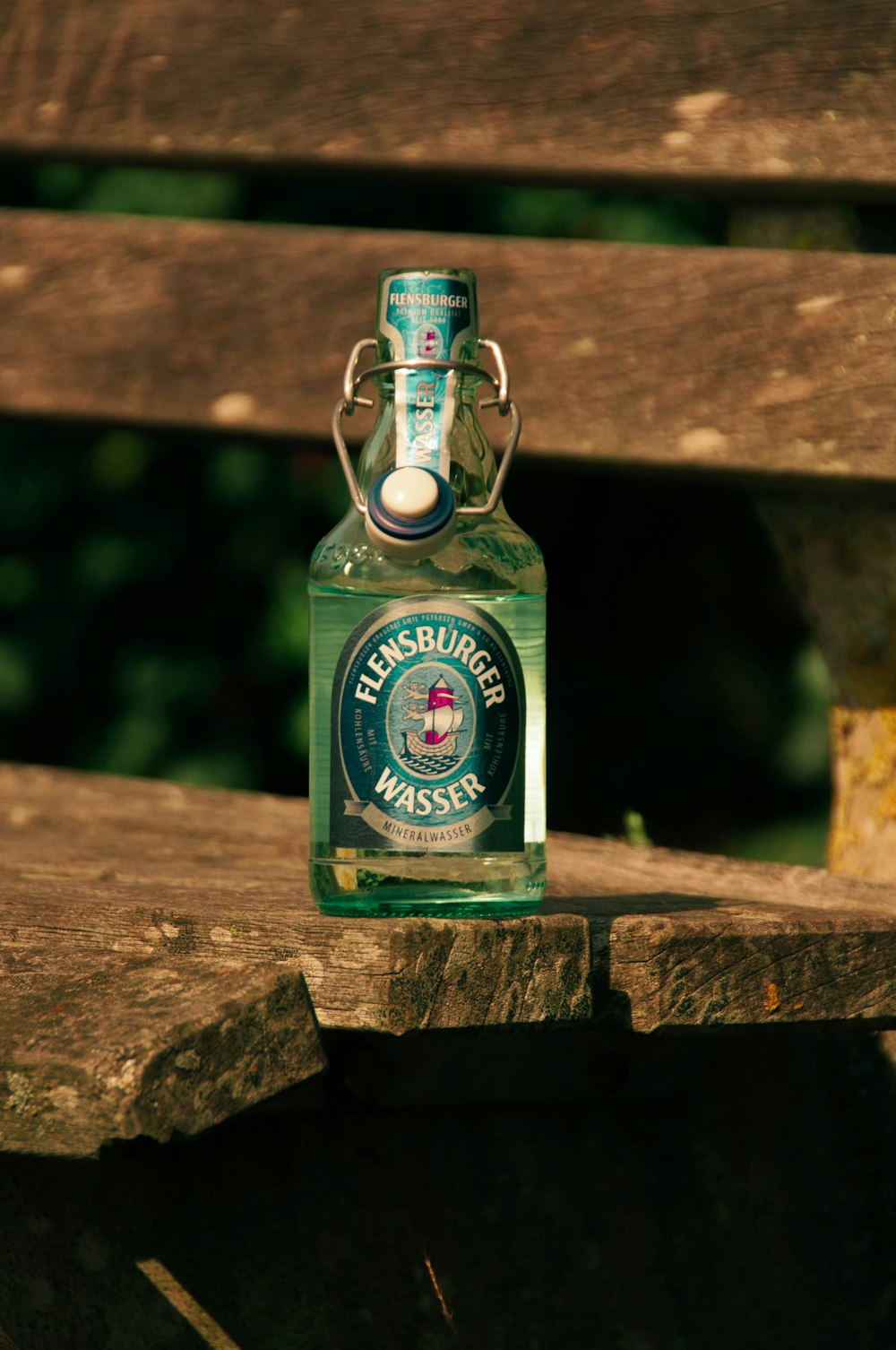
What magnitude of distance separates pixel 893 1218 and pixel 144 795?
3.47 ft

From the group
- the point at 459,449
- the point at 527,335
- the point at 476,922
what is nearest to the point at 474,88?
the point at 527,335

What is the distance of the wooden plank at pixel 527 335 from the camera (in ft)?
6.20

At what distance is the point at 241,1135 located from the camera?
1.44 m

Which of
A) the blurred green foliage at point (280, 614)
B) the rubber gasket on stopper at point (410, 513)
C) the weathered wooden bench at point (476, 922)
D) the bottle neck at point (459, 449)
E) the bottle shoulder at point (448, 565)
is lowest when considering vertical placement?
the blurred green foliage at point (280, 614)

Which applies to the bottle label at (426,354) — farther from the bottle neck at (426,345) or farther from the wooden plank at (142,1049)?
the wooden plank at (142,1049)

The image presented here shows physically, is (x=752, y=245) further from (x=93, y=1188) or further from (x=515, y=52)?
(x=93, y=1188)

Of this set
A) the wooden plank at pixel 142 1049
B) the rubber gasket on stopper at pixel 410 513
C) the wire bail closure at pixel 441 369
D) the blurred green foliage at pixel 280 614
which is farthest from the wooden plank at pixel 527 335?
the wooden plank at pixel 142 1049

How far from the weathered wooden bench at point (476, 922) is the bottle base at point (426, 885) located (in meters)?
0.06

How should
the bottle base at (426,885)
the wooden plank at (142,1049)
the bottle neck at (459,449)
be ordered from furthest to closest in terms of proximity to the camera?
the bottle neck at (459,449), the bottle base at (426,885), the wooden plank at (142,1049)

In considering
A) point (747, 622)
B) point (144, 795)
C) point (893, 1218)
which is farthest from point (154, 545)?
point (893, 1218)

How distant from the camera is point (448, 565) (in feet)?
4.56

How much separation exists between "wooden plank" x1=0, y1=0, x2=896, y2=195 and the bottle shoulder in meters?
0.73

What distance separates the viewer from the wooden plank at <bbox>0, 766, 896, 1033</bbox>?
1.22 meters

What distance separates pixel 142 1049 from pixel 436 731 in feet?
1.11
